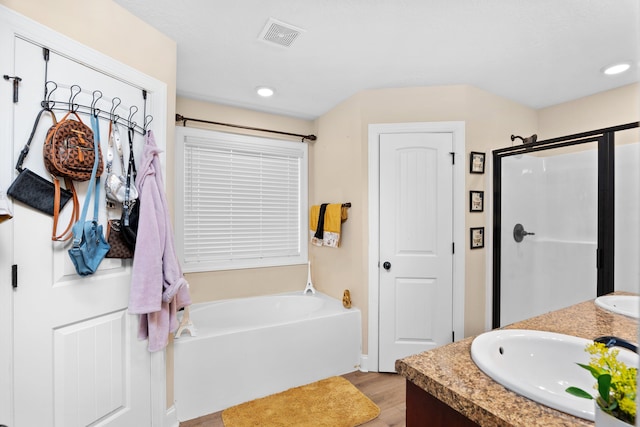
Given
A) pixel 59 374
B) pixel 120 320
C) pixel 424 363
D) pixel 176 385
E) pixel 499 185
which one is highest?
pixel 499 185

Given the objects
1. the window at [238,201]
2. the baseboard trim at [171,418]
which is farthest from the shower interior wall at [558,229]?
the baseboard trim at [171,418]

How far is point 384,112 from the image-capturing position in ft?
8.64

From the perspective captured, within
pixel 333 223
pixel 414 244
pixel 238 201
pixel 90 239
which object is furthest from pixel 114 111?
pixel 414 244

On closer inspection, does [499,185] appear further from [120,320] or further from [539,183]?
[120,320]

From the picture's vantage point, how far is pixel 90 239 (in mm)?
1377

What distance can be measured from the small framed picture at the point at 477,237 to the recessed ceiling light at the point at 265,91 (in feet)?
7.13

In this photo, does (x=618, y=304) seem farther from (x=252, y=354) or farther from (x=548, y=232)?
(x=252, y=354)

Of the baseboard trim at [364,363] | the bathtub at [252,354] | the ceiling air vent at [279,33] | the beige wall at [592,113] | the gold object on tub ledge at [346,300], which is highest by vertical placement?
the ceiling air vent at [279,33]

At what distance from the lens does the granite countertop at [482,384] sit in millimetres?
633

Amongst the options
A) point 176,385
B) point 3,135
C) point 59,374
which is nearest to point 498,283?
point 176,385

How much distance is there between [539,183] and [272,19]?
2401 mm

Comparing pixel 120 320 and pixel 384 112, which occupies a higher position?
pixel 384 112

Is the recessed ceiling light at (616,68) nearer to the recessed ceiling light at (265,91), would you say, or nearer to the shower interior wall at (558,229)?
the shower interior wall at (558,229)

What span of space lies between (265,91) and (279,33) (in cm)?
86
